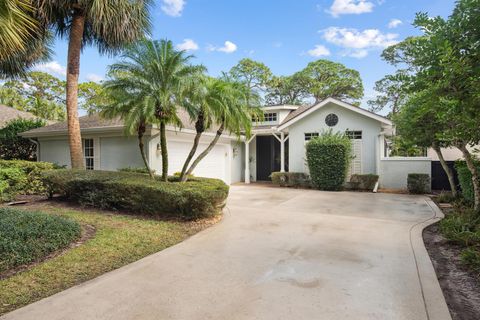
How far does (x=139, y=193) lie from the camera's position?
7.56m

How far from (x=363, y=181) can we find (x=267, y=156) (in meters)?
6.76

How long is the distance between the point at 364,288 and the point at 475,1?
13.1 feet

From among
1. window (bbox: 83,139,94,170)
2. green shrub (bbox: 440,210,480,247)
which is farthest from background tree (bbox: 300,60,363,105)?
green shrub (bbox: 440,210,480,247)

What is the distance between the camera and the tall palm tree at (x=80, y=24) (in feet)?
32.9

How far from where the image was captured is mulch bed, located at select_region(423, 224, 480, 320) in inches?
129

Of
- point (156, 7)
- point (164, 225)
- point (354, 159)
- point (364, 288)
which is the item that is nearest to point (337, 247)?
point (364, 288)

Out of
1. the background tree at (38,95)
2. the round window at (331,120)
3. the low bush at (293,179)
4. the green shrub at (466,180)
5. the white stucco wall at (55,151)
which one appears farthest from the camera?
the background tree at (38,95)

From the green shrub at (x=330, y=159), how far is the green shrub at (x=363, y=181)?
72cm

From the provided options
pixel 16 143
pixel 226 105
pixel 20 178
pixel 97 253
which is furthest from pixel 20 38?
pixel 16 143

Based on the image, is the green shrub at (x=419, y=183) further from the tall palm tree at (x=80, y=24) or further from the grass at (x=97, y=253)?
the tall palm tree at (x=80, y=24)

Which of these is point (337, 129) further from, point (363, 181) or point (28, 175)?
point (28, 175)

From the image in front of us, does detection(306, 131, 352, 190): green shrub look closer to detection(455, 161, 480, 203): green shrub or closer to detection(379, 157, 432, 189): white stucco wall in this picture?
detection(379, 157, 432, 189): white stucco wall

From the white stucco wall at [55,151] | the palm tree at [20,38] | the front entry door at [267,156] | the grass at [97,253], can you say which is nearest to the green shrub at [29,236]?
the grass at [97,253]

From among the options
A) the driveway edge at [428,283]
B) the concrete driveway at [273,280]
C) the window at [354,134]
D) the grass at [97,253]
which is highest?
the window at [354,134]
